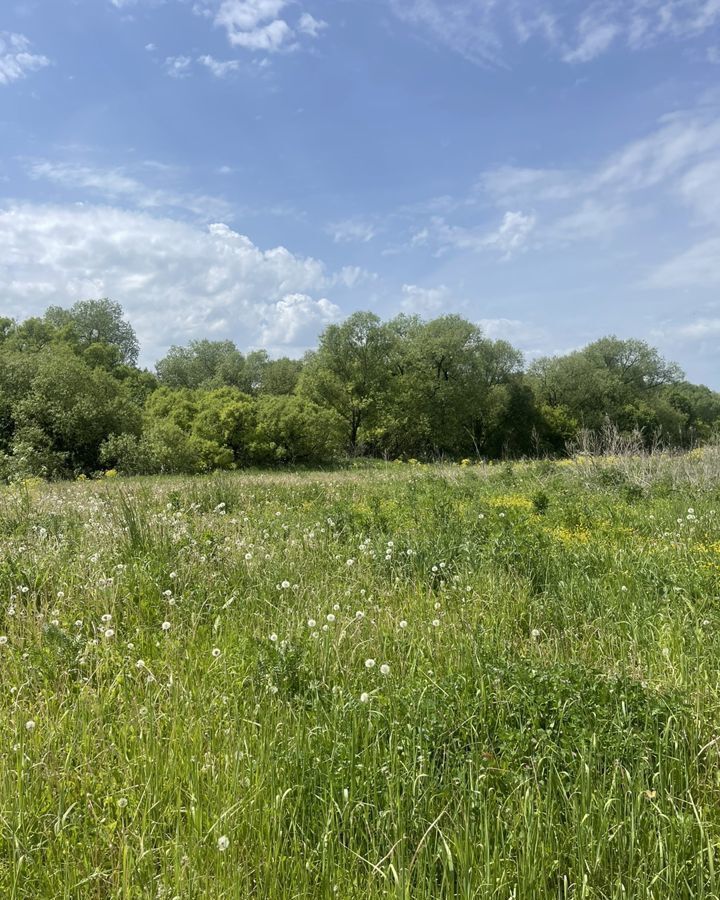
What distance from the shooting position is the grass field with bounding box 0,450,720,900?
2.19m

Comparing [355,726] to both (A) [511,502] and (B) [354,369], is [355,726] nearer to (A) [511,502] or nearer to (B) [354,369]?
(A) [511,502]

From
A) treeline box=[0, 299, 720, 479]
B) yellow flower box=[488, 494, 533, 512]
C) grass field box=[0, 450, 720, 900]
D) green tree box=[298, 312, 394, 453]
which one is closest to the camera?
grass field box=[0, 450, 720, 900]

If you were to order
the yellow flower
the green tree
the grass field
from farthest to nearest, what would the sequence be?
the green tree, the yellow flower, the grass field

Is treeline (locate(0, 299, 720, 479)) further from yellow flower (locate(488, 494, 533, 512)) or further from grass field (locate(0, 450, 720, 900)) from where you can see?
grass field (locate(0, 450, 720, 900))

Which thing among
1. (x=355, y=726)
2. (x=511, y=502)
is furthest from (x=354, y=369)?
(x=355, y=726)

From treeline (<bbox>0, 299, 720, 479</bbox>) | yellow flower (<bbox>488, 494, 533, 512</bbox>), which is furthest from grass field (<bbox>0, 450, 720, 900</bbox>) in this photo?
treeline (<bbox>0, 299, 720, 479</bbox>)

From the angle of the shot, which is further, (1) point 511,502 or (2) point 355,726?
(1) point 511,502

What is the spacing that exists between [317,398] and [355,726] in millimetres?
47349

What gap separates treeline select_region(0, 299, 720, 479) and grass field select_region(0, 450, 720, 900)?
405 inches

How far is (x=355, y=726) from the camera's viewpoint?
285 centimetres

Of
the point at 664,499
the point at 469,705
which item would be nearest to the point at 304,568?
the point at 469,705

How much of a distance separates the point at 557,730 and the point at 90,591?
3871 millimetres

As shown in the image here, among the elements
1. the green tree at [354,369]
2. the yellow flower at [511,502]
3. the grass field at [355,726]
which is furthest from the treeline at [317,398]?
the grass field at [355,726]

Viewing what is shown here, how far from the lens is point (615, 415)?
63.9m
